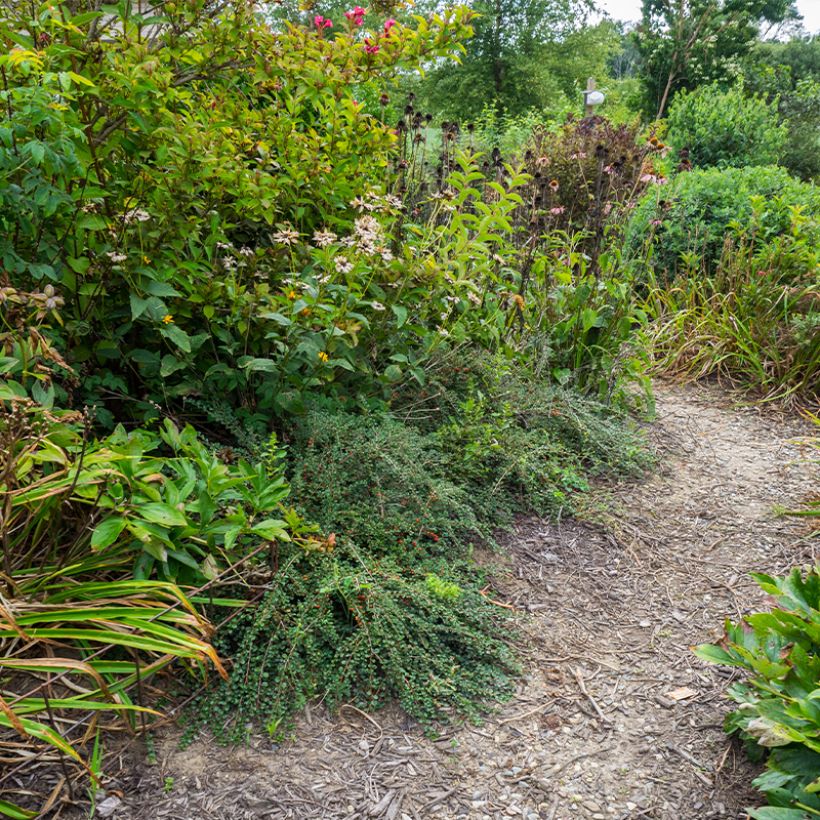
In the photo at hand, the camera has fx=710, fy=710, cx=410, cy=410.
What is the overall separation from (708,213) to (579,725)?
192 inches

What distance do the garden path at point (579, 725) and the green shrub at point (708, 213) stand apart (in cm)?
286

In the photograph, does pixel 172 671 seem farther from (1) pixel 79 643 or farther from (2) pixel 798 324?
(2) pixel 798 324

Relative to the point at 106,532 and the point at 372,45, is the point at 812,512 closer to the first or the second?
the point at 372,45

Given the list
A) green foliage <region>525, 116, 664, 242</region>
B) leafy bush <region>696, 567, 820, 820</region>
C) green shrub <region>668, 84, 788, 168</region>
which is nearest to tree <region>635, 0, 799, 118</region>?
green shrub <region>668, 84, 788, 168</region>

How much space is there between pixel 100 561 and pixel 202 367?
94 cm

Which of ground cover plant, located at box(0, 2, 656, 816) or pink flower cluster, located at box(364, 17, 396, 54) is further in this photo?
pink flower cluster, located at box(364, 17, 396, 54)

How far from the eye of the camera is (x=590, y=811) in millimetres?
1812

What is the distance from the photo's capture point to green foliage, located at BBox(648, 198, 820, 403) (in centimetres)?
452

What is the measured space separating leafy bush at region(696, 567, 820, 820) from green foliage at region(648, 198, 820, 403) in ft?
9.31

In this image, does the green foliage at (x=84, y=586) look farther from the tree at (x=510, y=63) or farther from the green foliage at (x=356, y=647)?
the tree at (x=510, y=63)

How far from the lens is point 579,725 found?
6.89 ft

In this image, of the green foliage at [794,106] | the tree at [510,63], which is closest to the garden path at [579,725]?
the green foliage at [794,106]

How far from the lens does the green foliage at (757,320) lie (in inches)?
178

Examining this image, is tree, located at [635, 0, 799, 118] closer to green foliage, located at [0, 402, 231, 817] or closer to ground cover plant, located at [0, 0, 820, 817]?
ground cover plant, located at [0, 0, 820, 817]
